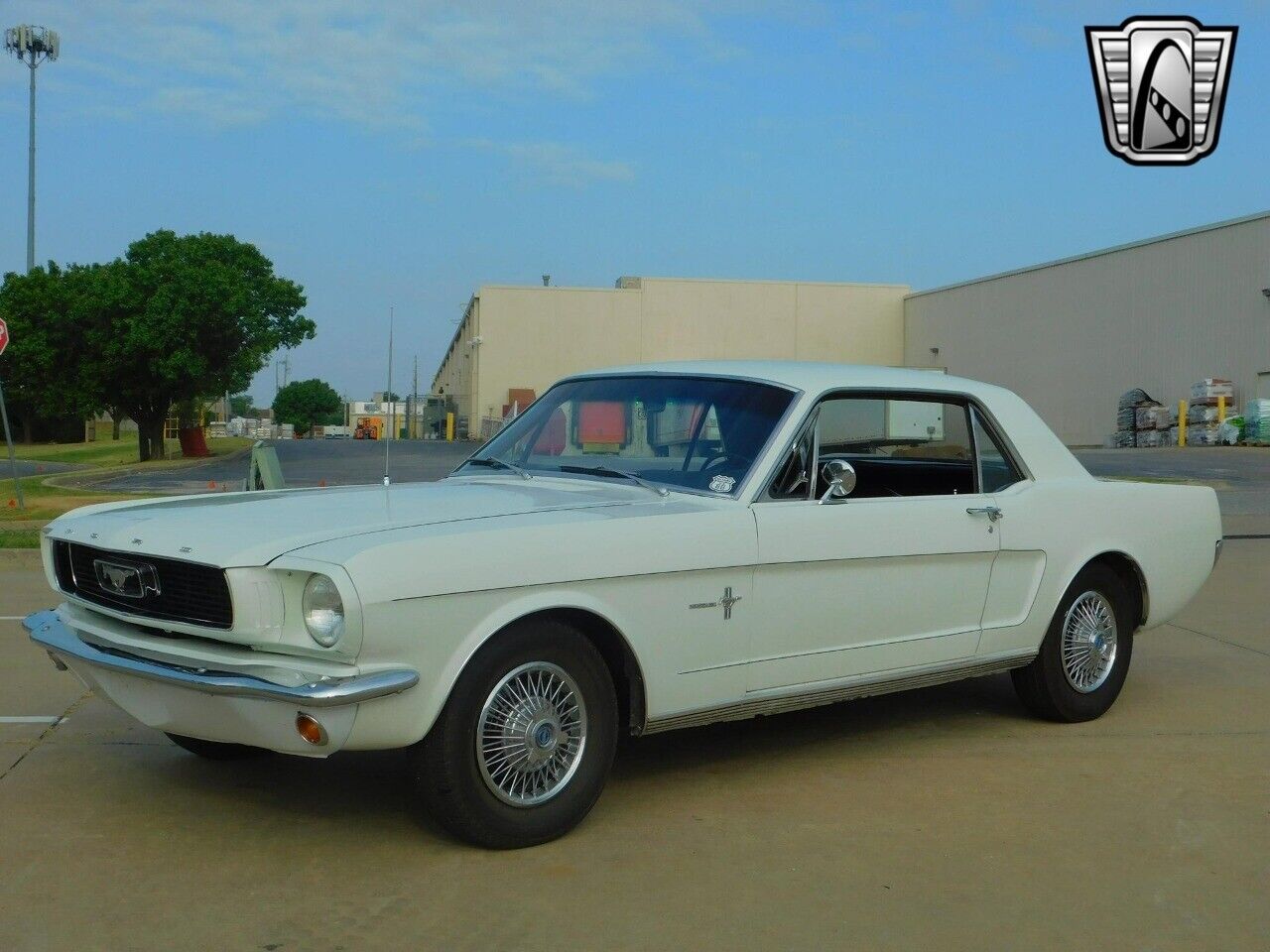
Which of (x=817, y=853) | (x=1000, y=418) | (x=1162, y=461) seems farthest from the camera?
(x=1162, y=461)

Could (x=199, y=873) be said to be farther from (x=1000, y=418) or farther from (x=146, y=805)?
(x=1000, y=418)

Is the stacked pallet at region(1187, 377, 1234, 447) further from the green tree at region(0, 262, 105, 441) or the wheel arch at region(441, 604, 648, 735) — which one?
the wheel arch at region(441, 604, 648, 735)

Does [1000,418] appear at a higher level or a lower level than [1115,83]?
lower

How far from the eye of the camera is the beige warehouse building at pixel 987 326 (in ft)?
126

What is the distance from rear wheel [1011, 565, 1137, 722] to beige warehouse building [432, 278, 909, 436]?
50365 millimetres

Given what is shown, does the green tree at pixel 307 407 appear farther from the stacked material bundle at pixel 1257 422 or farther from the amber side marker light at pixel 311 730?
the amber side marker light at pixel 311 730

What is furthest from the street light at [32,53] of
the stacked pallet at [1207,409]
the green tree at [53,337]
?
the stacked pallet at [1207,409]

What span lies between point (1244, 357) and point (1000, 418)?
114 feet

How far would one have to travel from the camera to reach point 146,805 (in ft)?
15.4

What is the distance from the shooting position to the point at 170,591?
4160 millimetres

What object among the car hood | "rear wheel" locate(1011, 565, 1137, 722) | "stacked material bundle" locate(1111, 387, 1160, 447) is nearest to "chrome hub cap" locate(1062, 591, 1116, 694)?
"rear wheel" locate(1011, 565, 1137, 722)

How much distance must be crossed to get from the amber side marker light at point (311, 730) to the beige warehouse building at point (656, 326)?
52.8 metres

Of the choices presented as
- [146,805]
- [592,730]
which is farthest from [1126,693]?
[146,805]

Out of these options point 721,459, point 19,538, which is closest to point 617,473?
point 721,459
